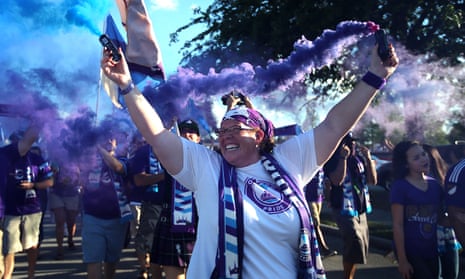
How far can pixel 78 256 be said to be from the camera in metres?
8.06

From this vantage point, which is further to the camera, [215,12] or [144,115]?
[215,12]

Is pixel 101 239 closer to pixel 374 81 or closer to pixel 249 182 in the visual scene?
pixel 249 182

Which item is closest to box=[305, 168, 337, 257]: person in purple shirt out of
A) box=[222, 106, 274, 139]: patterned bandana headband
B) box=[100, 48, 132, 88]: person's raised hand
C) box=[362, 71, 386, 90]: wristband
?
box=[222, 106, 274, 139]: patterned bandana headband

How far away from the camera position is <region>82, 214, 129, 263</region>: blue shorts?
5027 millimetres

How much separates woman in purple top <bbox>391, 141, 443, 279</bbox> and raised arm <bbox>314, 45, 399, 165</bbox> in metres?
1.82

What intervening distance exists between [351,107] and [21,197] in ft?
15.4

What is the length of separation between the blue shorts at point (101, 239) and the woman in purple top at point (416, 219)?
298 centimetres

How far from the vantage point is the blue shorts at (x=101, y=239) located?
5027mm

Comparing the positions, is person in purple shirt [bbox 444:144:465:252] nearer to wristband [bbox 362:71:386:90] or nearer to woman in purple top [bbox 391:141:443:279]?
woman in purple top [bbox 391:141:443:279]

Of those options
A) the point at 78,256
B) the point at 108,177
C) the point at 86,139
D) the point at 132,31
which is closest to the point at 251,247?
the point at 132,31

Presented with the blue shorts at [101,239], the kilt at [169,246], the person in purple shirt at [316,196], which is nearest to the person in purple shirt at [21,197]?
the blue shorts at [101,239]

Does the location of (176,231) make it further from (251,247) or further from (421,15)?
(421,15)

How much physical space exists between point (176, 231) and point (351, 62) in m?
3.49

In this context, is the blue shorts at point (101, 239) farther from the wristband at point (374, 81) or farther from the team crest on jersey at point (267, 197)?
the wristband at point (374, 81)
